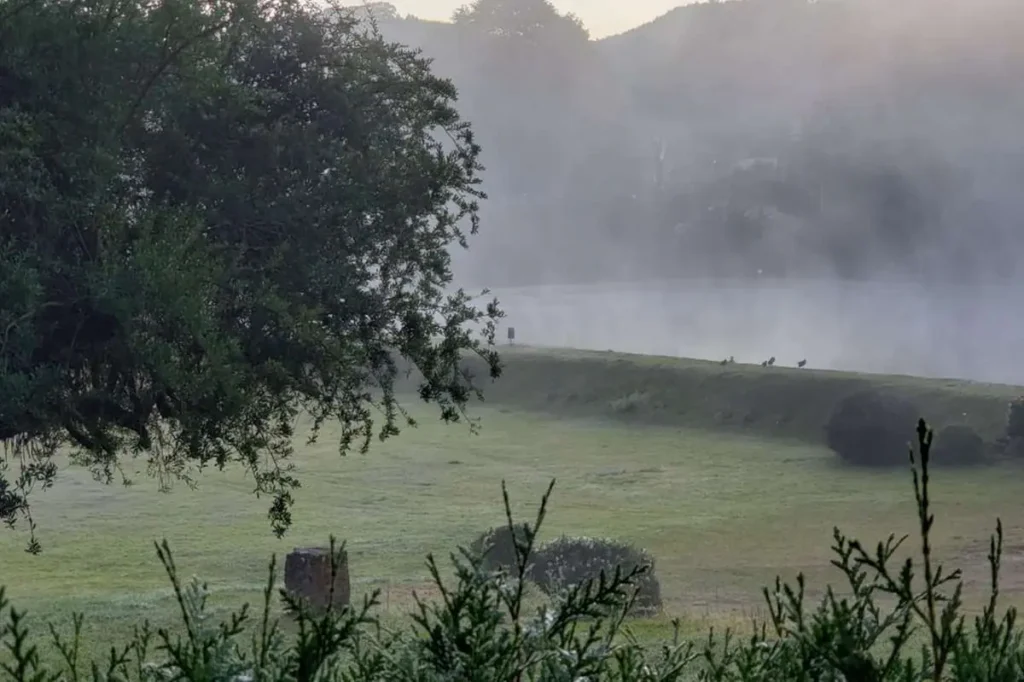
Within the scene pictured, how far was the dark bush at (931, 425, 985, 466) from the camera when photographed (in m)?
34.4

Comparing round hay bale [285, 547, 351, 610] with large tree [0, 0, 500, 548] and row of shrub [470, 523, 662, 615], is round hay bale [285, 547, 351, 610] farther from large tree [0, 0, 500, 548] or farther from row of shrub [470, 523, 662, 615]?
large tree [0, 0, 500, 548]

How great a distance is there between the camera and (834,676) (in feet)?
9.44

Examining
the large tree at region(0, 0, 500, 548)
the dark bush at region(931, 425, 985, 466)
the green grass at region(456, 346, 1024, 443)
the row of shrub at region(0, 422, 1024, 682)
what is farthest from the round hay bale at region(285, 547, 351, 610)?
the green grass at region(456, 346, 1024, 443)

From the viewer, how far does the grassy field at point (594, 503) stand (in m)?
20.6

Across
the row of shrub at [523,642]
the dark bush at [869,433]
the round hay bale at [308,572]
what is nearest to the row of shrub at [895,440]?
the dark bush at [869,433]

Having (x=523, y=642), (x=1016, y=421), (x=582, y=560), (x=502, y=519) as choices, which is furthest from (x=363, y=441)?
(x=523, y=642)

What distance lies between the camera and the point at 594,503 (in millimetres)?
29016

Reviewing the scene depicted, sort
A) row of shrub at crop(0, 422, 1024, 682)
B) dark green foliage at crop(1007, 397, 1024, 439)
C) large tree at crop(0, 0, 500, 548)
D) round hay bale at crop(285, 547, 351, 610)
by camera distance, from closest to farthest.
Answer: row of shrub at crop(0, 422, 1024, 682) → large tree at crop(0, 0, 500, 548) → round hay bale at crop(285, 547, 351, 610) → dark green foliage at crop(1007, 397, 1024, 439)

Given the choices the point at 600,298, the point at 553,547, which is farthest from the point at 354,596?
the point at 600,298

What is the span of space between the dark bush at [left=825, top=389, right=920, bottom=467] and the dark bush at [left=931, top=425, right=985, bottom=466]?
948mm

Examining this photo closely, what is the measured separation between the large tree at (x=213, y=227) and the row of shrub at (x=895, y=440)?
26588mm

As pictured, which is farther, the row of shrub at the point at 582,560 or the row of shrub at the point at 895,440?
the row of shrub at the point at 895,440

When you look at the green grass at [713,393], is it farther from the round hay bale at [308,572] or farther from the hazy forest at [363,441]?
the round hay bale at [308,572]

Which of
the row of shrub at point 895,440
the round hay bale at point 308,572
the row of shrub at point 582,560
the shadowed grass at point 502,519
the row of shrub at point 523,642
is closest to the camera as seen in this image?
the row of shrub at point 523,642
